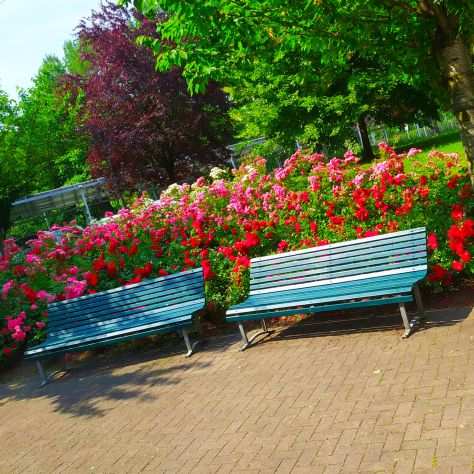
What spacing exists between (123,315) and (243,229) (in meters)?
1.94

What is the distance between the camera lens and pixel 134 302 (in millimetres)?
7773

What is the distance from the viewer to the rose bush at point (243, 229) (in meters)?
6.97

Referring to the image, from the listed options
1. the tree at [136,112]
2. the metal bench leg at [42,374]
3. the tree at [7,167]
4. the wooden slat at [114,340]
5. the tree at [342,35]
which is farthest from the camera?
the tree at [7,167]

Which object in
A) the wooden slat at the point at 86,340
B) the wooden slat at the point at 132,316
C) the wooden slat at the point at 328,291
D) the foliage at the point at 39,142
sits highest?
the foliage at the point at 39,142

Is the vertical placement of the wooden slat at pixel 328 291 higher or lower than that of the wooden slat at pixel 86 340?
higher

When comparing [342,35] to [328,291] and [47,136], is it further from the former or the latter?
[47,136]

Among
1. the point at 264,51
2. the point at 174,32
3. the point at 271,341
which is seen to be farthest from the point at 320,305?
the point at 174,32

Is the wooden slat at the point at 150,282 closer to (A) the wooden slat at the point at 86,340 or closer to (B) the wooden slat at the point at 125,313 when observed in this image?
(B) the wooden slat at the point at 125,313

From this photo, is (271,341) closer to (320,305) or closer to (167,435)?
(320,305)

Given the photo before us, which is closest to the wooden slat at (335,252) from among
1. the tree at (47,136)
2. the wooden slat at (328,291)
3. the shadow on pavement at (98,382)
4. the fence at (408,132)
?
the wooden slat at (328,291)

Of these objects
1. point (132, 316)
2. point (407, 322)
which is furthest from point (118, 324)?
point (407, 322)

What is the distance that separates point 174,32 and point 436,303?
3728 millimetres

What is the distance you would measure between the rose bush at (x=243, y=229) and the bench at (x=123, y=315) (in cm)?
47

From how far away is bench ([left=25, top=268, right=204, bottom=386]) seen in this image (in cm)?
704
